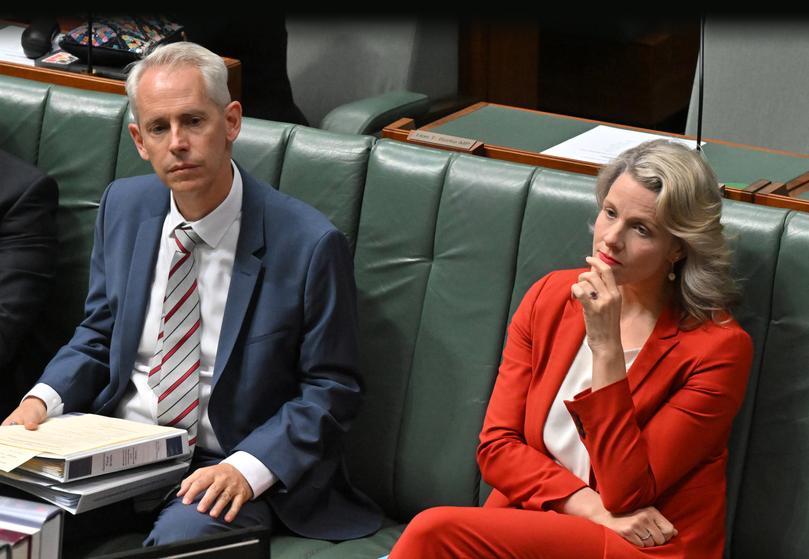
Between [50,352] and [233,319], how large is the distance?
0.70 metres

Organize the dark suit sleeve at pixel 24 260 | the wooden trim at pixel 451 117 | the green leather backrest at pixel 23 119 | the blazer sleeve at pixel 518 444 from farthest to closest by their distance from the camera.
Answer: the green leather backrest at pixel 23 119 → the wooden trim at pixel 451 117 → the dark suit sleeve at pixel 24 260 → the blazer sleeve at pixel 518 444

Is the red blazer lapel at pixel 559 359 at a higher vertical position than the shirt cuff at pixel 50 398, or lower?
higher

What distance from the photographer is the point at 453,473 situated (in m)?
1.84

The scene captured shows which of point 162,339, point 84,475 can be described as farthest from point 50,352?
point 84,475

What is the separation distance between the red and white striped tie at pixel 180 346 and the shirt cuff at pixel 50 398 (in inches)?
6.8

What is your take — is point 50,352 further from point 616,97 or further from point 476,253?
point 616,97

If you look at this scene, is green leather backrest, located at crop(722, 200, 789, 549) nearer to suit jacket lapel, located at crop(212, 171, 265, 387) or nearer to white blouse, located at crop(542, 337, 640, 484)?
white blouse, located at crop(542, 337, 640, 484)

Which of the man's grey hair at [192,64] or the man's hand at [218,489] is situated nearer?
the man's hand at [218,489]

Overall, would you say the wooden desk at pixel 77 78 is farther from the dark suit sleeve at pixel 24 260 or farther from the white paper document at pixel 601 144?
the white paper document at pixel 601 144

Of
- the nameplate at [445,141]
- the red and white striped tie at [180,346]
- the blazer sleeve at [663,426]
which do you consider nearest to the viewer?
the blazer sleeve at [663,426]

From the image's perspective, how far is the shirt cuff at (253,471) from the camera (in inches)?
64.8

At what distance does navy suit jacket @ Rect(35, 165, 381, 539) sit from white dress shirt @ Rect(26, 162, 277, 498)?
0.02m

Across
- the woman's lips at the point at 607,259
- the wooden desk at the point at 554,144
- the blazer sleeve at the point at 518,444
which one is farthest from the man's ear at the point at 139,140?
the woman's lips at the point at 607,259

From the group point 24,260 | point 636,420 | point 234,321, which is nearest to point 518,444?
point 636,420
